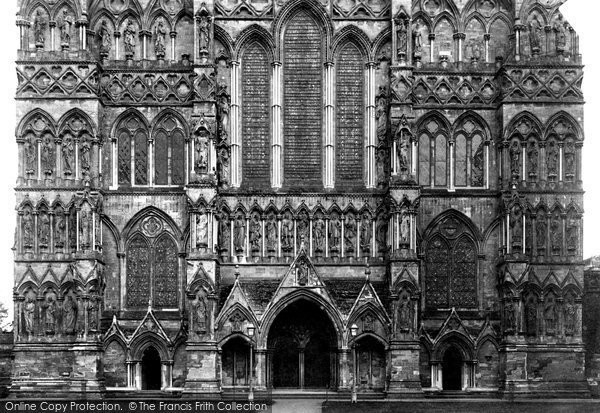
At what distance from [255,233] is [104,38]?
12.0 metres

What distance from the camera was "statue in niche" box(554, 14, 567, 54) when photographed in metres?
46.6

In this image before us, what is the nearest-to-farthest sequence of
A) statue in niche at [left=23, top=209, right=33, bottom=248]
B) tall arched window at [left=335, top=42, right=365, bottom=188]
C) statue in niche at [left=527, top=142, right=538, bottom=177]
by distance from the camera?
1. statue in niche at [left=23, top=209, right=33, bottom=248]
2. statue in niche at [left=527, top=142, right=538, bottom=177]
3. tall arched window at [left=335, top=42, right=365, bottom=188]

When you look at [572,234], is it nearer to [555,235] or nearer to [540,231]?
[555,235]

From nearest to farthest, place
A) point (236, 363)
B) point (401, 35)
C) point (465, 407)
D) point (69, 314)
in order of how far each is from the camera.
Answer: point (465, 407), point (69, 314), point (236, 363), point (401, 35)

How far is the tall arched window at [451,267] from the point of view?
46219mm

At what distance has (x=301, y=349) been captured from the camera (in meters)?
45.5

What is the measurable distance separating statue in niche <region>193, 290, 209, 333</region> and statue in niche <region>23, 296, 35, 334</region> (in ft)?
24.9

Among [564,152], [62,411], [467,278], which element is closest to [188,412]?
[62,411]

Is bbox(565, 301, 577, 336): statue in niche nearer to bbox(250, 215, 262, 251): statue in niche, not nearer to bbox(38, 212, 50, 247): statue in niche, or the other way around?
bbox(250, 215, 262, 251): statue in niche

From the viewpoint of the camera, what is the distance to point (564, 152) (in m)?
46.1

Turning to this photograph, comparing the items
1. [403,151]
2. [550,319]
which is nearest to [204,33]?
[403,151]

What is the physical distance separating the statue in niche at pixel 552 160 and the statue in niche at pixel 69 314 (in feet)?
75.9

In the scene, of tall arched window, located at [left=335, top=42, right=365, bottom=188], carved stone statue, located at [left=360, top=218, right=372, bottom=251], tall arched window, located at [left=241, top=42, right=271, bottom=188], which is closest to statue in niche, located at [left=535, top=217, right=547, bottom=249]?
carved stone statue, located at [left=360, top=218, right=372, bottom=251]

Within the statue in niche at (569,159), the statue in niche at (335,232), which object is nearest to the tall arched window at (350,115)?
the statue in niche at (335,232)
